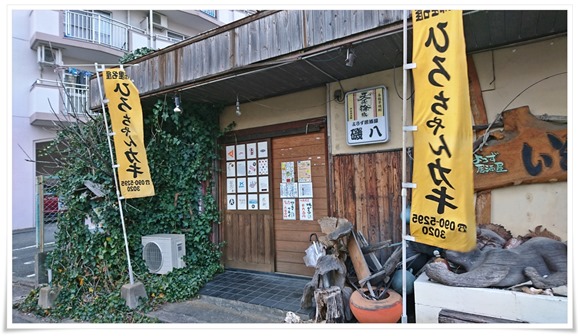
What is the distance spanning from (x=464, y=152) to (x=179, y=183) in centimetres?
473

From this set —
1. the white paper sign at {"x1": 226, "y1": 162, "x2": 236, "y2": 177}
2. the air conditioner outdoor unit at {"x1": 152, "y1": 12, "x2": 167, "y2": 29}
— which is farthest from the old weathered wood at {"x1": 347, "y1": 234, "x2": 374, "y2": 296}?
the air conditioner outdoor unit at {"x1": 152, "y1": 12, "x2": 167, "y2": 29}

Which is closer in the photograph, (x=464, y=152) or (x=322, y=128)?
(x=464, y=152)

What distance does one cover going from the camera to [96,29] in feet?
42.0

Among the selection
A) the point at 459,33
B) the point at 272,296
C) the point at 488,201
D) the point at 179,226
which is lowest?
the point at 272,296

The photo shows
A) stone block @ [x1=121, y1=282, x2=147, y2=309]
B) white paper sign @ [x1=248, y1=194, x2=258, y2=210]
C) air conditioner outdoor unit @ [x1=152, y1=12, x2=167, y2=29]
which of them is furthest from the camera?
air conditioner outdoor unit @ [x1=152, y1=12, x2=167, y2=29]

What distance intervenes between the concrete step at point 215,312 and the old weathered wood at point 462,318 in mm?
1962

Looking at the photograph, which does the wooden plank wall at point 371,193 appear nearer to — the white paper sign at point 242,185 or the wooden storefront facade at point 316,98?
the wooden storefront facade at point 316,98

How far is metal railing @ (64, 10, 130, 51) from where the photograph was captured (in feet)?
40.0

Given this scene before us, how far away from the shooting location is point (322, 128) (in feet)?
16.3

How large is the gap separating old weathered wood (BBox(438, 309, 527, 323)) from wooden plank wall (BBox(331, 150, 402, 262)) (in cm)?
128

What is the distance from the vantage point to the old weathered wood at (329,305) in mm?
3467

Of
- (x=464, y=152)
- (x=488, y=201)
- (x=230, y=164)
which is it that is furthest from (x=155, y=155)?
(x=488, y=201)

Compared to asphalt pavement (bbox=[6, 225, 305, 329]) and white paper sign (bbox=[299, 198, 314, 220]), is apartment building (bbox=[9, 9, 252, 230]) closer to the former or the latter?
asphalt pavement (bbox=[6, 225, 305, 329])
